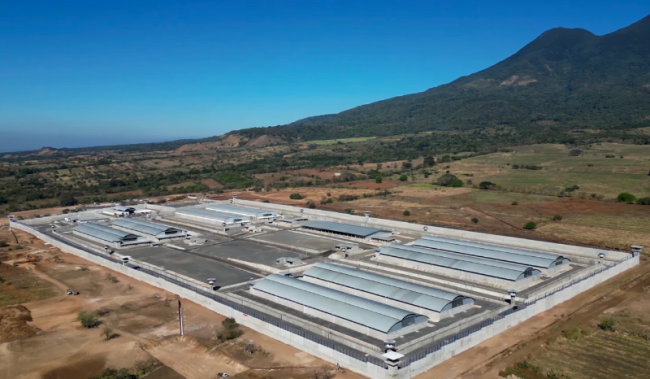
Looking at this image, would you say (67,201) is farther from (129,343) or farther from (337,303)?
(337,303)

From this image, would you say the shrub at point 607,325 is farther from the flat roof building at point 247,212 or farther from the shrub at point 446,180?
the shrub at point 446,180

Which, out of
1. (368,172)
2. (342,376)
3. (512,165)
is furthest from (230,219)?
(512,165)

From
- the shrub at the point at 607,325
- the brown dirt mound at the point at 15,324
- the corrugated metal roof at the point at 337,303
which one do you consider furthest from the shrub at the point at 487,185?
the brown dirt mound at the point at 15,324

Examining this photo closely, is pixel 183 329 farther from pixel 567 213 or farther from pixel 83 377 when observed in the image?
pixel 567 213

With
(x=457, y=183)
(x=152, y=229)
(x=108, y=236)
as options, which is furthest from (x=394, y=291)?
(x=457, y=183)

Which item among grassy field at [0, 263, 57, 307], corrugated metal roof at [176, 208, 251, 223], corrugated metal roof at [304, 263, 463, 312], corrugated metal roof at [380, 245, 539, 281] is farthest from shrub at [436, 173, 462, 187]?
grassy field at [0, 263, 57, 307]

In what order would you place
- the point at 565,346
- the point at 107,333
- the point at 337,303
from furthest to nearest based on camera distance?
the point at 337,303 < the point at 107,333 < the point at 565,346
